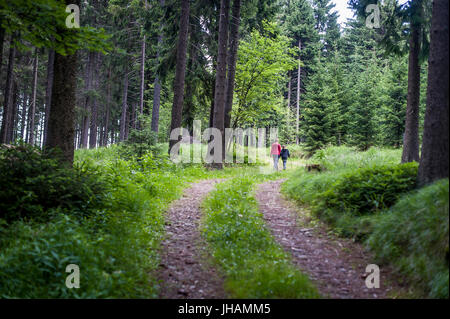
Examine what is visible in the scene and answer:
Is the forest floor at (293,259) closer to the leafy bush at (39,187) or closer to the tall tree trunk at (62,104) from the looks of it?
the leafy bush at (39,187)

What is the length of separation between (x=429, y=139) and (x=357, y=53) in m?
40.2

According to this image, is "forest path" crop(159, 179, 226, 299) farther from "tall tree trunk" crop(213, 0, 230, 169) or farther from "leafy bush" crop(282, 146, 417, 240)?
"tall tree trunk" crop(213, 0, 230, 169)

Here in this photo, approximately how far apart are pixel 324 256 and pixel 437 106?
324 cm

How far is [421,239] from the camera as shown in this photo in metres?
3.91

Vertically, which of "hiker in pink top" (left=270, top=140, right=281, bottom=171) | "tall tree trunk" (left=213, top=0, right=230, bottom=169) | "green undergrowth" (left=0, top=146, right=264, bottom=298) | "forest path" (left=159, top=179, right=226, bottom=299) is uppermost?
"tall tree trunk" (left=213, top=0, right=230, bottom=169)

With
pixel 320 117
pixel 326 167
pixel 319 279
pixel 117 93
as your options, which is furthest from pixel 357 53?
pixel 319 279

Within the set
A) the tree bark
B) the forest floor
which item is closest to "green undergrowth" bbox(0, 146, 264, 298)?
the forest floor

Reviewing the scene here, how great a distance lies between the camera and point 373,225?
5.21m

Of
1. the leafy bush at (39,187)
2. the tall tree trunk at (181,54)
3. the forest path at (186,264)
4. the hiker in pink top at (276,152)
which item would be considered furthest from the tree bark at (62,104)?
the hiker in pink top at (276,152)

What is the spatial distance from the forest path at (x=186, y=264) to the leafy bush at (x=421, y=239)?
101 inches

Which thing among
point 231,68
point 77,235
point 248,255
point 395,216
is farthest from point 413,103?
point 77,235

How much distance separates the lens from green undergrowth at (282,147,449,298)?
362cm

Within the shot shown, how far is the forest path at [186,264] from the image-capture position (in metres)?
3.97

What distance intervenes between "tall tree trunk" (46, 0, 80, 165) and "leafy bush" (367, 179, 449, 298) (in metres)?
6.55
